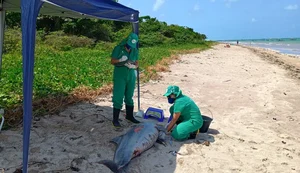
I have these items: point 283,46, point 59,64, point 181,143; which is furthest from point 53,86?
point 283,46

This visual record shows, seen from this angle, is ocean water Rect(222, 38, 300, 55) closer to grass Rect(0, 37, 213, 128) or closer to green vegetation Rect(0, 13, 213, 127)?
green vegetation Rect(0, 13, 213, 127)

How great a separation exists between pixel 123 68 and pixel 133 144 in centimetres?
152

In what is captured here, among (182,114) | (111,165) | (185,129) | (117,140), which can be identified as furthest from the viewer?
(182,114)

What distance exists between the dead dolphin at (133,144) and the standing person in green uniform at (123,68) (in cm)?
85

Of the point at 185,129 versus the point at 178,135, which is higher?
the point at 185,129

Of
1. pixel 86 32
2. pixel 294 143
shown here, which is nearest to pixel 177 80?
pixel 294 143

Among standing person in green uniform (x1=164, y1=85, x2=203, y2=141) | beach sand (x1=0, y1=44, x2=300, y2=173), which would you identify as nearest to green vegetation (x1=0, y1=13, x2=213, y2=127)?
beach sand (x1=0, y1=44, x2=300, y2=173)

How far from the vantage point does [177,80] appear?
1089 centimetres

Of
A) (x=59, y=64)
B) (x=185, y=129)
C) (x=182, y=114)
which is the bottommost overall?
(x=185, y=129)

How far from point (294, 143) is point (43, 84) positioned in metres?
5.99

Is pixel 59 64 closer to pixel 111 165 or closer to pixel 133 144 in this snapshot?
pixel 133 144

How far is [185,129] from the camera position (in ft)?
16.0

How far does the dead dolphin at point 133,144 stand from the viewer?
153 inches

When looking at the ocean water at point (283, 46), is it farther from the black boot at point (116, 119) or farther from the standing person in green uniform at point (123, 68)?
the black boot at point (116, 119)
